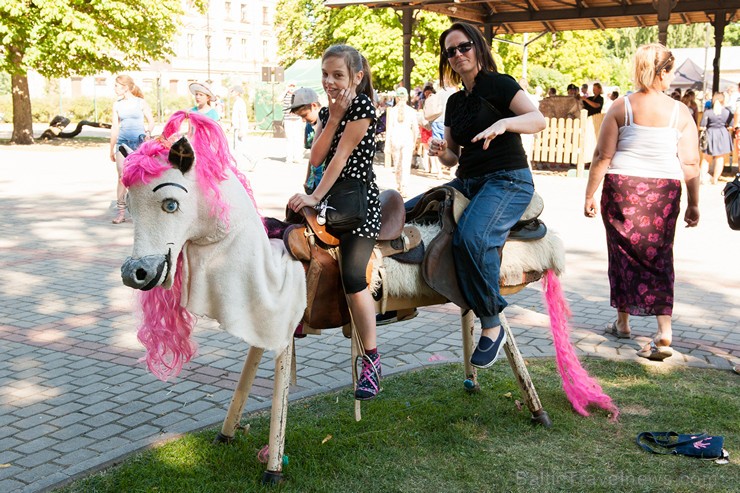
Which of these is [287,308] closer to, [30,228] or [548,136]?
[30,228]

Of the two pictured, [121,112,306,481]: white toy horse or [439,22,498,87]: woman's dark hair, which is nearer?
[121,112,306,481]: white toy horse

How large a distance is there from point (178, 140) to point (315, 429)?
197 centimetres

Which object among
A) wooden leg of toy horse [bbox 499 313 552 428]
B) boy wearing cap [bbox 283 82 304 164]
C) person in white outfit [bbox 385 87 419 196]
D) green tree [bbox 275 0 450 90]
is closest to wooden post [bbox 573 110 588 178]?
person in white outfit [bbox 385 87 419 196]

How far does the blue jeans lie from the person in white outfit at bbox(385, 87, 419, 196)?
33.9 ft

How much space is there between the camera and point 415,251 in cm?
417

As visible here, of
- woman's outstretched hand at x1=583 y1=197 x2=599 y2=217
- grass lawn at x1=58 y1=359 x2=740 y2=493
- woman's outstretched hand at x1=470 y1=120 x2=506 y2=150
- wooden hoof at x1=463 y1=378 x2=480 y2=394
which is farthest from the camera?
woman's outstretched hand at x1=583 y1=197 x2=599 y2=217

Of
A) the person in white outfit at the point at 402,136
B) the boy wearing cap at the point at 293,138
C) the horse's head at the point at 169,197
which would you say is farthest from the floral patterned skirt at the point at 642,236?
the boy wearing cap at the point at 293,138

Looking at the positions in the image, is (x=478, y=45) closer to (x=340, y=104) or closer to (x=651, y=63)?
(x=340, y=104)

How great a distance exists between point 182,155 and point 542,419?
8.64 feet

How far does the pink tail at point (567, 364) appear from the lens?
469cm

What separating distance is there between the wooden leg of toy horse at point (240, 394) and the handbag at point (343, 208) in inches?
30.7

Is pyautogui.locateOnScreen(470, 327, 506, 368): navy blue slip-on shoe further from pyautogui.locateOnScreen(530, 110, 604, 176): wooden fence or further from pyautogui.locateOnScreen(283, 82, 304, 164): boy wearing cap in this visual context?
pyautogui.locateOnScreen(283, 82, 304, 164): boy wearing cap

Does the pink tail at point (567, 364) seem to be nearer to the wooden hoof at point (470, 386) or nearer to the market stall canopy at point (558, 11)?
the wooden hoof at point (470, 386)

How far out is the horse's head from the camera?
3162 mm
